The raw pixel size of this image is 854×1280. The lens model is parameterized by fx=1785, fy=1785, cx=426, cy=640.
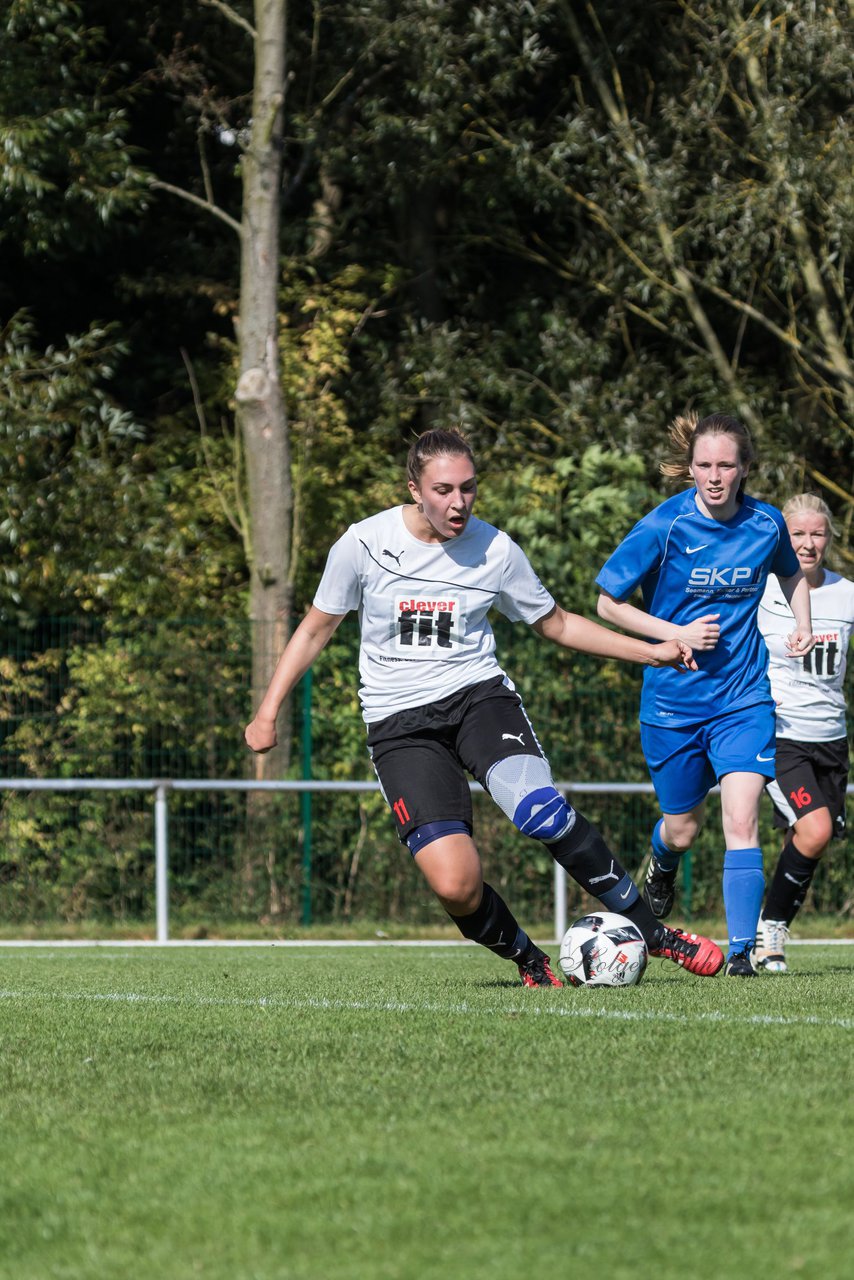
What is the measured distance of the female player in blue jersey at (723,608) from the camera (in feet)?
22.6

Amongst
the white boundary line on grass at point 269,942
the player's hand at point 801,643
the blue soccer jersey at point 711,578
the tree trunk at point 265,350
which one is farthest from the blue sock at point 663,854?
the tree trunk at point 265,350

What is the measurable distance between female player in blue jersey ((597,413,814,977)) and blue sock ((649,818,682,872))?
61 cm

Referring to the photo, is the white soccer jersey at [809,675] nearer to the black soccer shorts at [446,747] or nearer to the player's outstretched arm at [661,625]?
the player's outstretched arm at [661,625]

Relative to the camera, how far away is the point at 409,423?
19500mm

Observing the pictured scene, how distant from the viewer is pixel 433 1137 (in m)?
3.49

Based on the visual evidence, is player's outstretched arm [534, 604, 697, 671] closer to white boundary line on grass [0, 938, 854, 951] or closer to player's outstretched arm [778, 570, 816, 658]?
player's outstretched arm [778, 570, 816, 658]

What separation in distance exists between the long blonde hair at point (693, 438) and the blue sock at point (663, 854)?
152 cm

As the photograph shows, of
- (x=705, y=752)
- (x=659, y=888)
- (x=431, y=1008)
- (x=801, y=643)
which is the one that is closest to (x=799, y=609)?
(x=801, y=643)

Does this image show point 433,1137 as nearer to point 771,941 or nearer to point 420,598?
point 420,598

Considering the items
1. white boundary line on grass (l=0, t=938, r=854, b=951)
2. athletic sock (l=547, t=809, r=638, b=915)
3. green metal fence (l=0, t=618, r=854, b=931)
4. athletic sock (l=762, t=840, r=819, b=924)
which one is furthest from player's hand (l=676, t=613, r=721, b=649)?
green metal fence (l=0, t=618, r=854, b=931)

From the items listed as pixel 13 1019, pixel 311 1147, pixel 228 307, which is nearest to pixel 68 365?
pixel 228 307

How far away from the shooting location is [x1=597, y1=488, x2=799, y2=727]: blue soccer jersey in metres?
→ 6.96

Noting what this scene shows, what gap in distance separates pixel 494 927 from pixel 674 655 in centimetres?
117

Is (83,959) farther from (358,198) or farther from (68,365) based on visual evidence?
(358,198)
